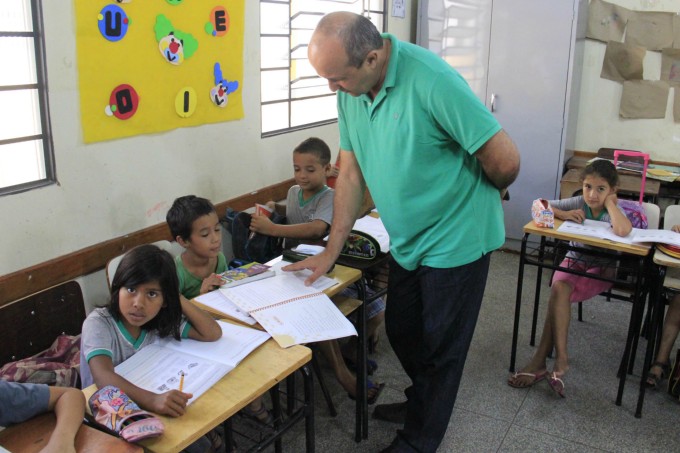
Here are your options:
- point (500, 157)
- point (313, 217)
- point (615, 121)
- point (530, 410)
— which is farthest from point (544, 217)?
point (615, 121)

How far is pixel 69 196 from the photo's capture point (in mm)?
2414

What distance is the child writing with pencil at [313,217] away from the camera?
2.70m

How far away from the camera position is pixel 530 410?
9.00 ft

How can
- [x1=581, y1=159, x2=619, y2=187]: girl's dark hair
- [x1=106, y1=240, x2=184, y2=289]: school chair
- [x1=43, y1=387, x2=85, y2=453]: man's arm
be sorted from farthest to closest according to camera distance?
[x1=581, y1=159, x2=619, y2=187]: girl's dark hair → [x1=106, y1=240, x2=184, y2=289]: school chair → [x1=43, y1=387, x2=85, y2=453]: man's arm

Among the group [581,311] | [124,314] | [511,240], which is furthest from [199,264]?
[511,240]

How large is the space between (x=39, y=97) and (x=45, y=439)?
141 centimetres

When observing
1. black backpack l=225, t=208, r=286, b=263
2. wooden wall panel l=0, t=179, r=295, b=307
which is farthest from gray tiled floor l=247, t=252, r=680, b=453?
wooden wall panel l=0, t=179, r=295, b=307

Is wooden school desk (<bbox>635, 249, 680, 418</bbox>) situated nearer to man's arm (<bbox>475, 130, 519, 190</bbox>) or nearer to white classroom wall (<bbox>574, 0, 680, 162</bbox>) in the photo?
man's arm (<bbox>475, 130, 519, 190</bbox>)

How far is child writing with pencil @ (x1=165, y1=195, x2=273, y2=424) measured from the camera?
238cm

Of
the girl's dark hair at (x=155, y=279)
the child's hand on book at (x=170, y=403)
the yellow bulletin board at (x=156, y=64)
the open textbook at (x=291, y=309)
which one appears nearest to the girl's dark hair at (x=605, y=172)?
the open textbook at (x=291, y=309)

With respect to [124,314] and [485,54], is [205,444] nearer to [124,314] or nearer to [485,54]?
[124,314]

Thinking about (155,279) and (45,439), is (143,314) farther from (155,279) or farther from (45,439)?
(45,439)

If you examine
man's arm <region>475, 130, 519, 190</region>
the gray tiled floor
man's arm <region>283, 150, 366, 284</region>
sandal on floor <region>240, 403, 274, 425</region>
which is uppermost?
man's arm <region>475, 130, 519, 190</region>

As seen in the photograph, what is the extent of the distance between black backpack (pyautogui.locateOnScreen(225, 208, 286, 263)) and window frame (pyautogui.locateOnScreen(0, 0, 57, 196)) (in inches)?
33.4
